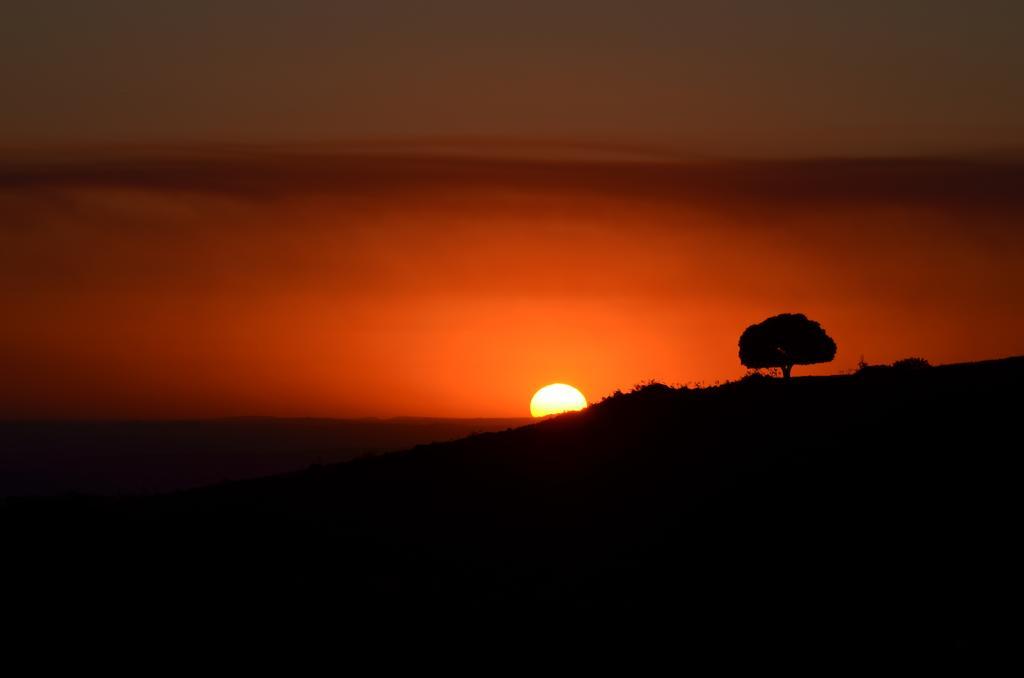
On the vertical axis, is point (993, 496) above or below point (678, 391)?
below

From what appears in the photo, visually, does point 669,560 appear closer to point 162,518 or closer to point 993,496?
point 993,496

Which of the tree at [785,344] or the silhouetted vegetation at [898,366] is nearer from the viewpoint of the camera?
the silhouetted vegetation at [898,366]

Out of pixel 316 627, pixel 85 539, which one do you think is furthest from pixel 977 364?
pixel 85 539

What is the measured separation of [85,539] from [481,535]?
9491mm

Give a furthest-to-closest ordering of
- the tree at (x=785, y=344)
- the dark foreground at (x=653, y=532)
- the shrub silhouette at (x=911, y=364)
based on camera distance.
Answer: the tree at (x=785, y=344) < the shrub silhouette at (x=911, y=364) < the dark foreground at (x=653, y=532)

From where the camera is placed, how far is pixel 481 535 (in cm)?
2822

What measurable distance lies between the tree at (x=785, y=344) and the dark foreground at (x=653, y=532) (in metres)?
20.3

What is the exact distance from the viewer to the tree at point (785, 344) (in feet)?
187

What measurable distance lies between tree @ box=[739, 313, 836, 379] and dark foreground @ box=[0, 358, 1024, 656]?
20.3 m

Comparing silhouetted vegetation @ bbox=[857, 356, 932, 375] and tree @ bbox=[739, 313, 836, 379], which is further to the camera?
tree @ bbox=[739, 313, 836, 379]

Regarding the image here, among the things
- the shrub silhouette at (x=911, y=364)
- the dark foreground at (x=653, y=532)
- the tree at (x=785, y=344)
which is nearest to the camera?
the dark foreground at (x=653, y=532)

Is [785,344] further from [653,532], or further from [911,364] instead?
[653,532]

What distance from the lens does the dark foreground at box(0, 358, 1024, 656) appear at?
69.6 feet

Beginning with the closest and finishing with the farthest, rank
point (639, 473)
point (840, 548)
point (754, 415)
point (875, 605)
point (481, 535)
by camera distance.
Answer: point (875, 605) < point (840, 548) < point (481, 535) < point (639, 473) < point (754, 415)
